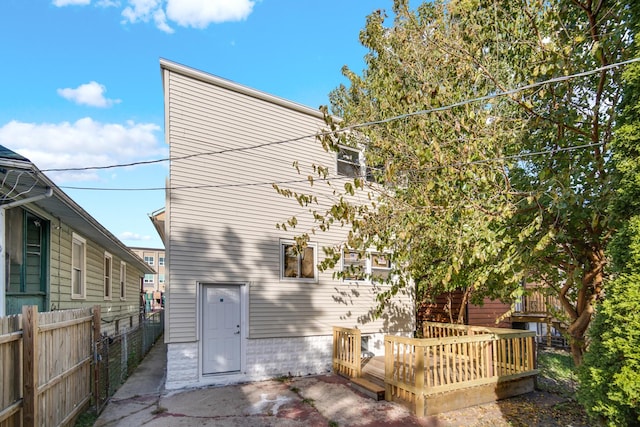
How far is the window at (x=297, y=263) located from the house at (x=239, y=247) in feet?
0.08

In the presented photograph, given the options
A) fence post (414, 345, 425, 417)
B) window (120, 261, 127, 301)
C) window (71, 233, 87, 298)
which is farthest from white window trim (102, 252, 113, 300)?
fence post (414, 345, 425, 417)

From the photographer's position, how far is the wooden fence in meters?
3.58

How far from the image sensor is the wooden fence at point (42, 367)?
358cm

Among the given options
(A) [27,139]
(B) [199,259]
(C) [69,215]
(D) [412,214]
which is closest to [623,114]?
(D) [412,214]

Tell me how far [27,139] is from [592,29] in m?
20.8

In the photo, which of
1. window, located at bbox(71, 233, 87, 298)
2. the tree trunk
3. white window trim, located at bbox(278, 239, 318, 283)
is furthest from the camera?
window, located at bbox(71, 233, 87, 298)

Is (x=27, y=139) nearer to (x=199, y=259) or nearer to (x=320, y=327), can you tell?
(x=199, y=259)

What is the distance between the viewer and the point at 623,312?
3020mm

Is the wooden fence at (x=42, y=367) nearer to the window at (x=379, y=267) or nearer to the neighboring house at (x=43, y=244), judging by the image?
the neighboring house at (x=43, y=244)

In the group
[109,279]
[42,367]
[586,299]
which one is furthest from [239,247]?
[109,279]

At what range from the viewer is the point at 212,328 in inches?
313

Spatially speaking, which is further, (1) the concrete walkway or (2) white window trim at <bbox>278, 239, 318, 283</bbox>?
(2) white window trim at <bbox>278, 239, 318, 283</bbox>

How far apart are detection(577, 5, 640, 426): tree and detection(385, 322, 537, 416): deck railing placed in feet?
10.1

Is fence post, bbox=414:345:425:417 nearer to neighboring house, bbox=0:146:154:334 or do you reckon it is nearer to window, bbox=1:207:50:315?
neighboring house, bbox=0:146:154:334
